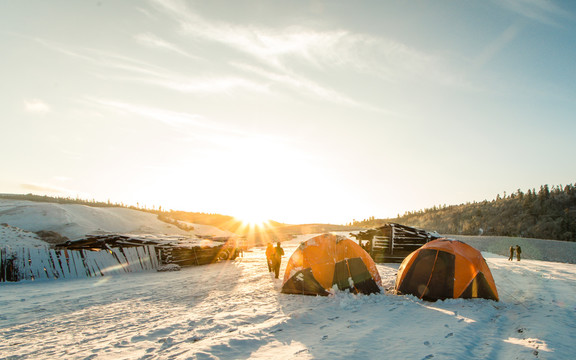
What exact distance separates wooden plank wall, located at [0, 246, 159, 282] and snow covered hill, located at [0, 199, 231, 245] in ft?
30.2

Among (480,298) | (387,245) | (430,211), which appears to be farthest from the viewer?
(430,211)

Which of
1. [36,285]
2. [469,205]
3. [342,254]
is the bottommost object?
[36,285]

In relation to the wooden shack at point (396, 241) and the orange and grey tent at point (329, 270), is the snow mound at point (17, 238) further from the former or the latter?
the wooden shack at point (396, 241)

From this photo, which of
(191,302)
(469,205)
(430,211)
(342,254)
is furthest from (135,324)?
(430,211)

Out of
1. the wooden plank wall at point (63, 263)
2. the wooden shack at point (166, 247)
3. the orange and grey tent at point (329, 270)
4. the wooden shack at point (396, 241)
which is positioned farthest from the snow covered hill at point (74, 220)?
the wooden shack at point (396, 241)

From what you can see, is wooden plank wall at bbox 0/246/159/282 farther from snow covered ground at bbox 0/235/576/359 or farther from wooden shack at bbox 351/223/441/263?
wooden shack at bbox 351/223/441/263

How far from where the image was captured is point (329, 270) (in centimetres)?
1156

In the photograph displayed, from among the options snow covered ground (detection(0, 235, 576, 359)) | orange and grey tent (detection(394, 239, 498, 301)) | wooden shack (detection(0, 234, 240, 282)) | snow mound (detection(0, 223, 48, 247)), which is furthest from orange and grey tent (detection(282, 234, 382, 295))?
snow mound (detection(0, 223, 48, 247))

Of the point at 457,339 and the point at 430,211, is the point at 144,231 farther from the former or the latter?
the point at 430,211

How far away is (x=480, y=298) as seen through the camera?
10188 mm

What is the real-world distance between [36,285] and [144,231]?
27.8 m

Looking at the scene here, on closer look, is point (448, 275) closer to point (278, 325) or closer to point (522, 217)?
point (278, 325)

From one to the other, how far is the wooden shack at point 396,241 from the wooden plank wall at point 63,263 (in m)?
18.0

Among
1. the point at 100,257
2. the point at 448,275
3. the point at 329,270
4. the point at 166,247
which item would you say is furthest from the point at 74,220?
the point at 448,275
